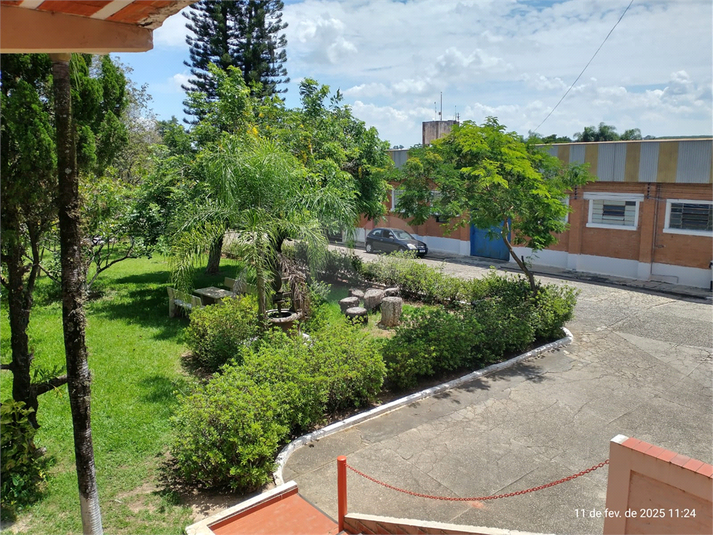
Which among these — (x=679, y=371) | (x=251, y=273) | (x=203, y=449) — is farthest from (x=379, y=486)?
(x=679, y=371)

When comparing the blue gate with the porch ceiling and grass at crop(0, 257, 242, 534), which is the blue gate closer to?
grass at crop(0, 257, 242, 534)

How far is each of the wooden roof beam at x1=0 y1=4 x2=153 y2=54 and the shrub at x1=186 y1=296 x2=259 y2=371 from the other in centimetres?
626

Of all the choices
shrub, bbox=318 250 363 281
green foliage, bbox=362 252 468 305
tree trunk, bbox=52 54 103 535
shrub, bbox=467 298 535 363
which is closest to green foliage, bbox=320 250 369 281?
shrub, bbox=318 250 363 281

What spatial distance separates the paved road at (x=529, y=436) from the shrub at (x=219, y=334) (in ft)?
10.1

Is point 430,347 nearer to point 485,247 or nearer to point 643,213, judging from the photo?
point 643,213

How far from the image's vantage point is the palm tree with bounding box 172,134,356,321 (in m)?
8.65

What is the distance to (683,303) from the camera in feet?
48.2

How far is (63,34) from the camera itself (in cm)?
322

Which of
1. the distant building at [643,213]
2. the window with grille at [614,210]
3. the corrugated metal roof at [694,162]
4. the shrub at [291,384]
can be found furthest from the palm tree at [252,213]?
the window with grille at [614,210]

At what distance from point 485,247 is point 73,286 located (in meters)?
20.8

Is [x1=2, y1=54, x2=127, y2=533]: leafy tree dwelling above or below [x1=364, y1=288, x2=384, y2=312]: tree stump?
above

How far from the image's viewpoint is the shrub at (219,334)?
927 cm

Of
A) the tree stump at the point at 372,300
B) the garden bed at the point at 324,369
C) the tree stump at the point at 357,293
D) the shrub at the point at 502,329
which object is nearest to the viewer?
the garden bed at the point at 324,369

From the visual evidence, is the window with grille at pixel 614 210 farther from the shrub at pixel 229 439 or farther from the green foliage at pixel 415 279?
the shrub at pixel 229 439
